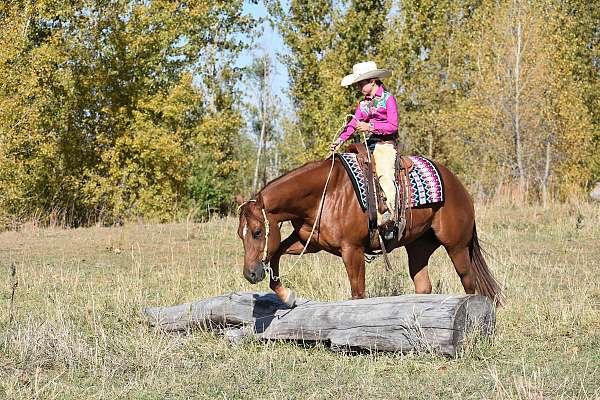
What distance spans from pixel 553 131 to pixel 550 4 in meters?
4.53

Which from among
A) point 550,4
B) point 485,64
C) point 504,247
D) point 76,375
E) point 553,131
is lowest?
point 76,375

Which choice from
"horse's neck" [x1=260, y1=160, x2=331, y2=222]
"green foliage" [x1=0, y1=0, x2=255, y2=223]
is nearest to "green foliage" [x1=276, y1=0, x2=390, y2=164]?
"green foliage" [x1=0, y1=0, x2=255, y2=223]

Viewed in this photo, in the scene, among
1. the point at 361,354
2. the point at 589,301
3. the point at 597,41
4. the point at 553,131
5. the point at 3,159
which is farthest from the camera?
the point at 597,41

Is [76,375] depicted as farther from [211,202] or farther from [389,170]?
[211,202]

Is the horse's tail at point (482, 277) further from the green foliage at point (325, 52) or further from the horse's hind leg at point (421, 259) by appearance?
the green foliage at point (325, 52)

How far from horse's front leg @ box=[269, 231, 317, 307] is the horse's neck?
0.89 ft

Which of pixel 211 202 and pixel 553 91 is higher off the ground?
pixel 553 91

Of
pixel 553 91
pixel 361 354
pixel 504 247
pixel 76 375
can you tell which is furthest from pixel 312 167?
pixel 553 91

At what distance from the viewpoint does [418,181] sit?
8.40 meters

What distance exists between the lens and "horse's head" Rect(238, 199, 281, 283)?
7.18 metres

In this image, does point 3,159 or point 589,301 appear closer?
point 589,301

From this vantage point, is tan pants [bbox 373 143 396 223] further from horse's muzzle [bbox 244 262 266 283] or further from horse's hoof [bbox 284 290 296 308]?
horse's muzzle [bbox 244 262 266 283]

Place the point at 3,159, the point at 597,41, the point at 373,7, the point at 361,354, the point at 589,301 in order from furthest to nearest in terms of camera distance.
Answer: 1. the point at 597,41
2. the point at 373,7
3. the point at 3,159
4. the point at 589,301
5. the point at 361,354

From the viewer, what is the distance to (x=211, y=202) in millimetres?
28016
